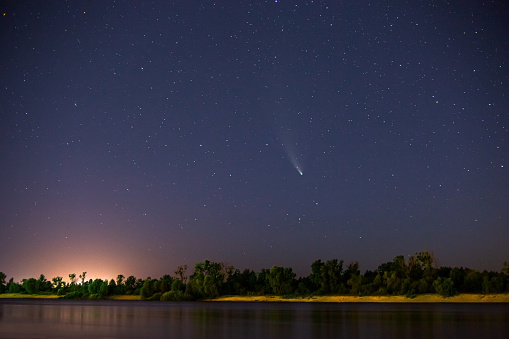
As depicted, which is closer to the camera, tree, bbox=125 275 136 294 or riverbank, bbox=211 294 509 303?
riverbank, bbox=211 294 509 303

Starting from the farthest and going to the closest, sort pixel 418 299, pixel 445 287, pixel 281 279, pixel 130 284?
pixel 130 284, pixel 281 279, pixel 418 299, pixel 445 287

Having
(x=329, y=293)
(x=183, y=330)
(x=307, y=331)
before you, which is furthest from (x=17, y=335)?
(x=329, y=293)

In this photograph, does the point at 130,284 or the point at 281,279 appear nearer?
the point at 281,279

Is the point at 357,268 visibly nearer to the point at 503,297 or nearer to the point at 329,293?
the point at 329,293

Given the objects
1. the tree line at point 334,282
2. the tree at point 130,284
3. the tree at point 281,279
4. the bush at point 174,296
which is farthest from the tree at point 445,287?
the tree at point 130,284

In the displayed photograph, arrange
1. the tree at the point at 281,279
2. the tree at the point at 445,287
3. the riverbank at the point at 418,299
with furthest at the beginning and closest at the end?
the tree at the point at 281,279
the tree at the point at 445,287
the riverbank at the point at 418,299

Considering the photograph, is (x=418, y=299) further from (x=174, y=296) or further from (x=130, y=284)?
(x=130, y=284)

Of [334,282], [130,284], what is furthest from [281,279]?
[130,284]

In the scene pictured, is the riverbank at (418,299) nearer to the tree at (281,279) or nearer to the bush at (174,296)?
the tree at (281,279)

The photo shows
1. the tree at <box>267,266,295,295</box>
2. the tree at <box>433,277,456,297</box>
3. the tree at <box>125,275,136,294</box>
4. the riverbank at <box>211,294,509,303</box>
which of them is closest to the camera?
the riverbank at <box>211,294,509,303</box>

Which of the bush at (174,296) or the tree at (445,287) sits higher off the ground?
the tree at (445,287)

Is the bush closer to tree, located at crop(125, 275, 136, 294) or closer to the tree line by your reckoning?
Answer: the tree line

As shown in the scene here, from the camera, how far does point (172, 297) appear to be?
15000 cm

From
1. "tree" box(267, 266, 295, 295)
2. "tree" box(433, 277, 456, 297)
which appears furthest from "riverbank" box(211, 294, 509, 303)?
"tree" box(267, 266, 295, 295)
